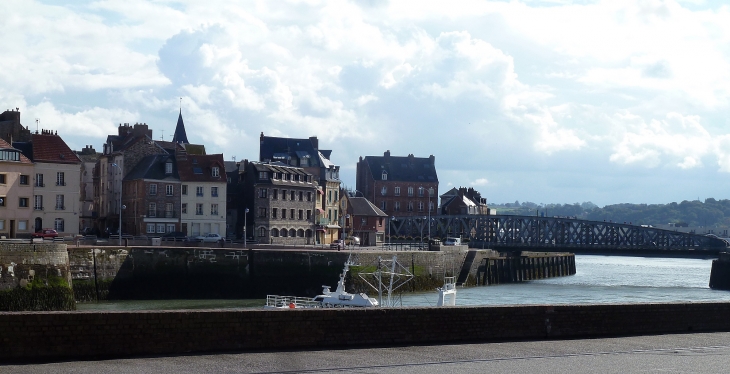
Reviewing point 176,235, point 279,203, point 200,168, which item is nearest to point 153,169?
point 200,168

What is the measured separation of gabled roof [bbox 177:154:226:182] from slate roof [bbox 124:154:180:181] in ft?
2.30

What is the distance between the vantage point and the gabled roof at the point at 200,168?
7950 cm

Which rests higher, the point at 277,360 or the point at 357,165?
the point at 357,165

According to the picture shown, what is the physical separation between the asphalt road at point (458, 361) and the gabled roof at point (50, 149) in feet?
169

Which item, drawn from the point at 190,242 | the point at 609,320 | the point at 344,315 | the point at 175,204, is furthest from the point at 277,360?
the point at 175,204

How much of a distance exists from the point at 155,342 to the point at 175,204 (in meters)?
59.2

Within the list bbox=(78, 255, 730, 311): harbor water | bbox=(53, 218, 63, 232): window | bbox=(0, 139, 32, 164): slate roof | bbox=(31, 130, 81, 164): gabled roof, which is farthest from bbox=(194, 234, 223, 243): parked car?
bbox=(78, 255, 730, 311): harbor water

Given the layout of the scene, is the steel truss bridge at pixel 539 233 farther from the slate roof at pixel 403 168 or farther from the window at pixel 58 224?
the window at pixel 58 224

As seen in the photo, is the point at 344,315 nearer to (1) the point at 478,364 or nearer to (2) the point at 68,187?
(1) the point at 478,364

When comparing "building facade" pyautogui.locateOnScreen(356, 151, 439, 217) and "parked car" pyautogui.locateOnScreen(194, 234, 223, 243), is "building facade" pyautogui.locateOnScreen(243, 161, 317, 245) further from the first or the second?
"building facade" pyautogui.locateOnScreen(356, 151, 439, 217)

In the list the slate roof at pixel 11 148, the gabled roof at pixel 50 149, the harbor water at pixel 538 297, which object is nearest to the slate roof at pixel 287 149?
the harbor water at pixel 538 297

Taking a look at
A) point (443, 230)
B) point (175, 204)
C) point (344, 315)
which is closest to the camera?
point (344, 315)

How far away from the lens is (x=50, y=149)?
225ft

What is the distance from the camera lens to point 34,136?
68.3 meters
